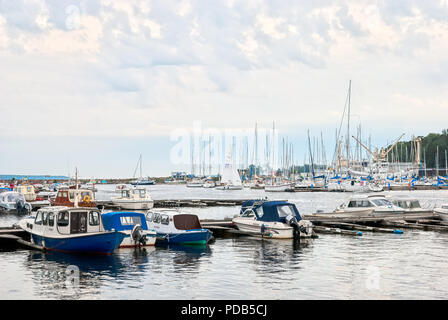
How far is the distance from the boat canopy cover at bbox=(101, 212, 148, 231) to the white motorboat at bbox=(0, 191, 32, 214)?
145 feet

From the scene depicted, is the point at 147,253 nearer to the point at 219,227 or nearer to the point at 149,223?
the point at 149,223

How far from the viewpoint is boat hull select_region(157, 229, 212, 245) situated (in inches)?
1485

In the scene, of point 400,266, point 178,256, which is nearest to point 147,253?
point 178,256

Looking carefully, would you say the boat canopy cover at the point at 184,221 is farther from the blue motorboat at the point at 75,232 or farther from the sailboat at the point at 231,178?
the sailboat at the point at 231,178

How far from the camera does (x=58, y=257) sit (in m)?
33.3

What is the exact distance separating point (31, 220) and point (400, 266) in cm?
2503

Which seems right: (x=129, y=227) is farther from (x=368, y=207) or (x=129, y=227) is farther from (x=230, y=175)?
(x=230, y=175)

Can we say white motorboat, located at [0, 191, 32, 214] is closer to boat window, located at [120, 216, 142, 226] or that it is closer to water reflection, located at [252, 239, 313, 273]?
boat window, located at [120, 216, 142, 226]

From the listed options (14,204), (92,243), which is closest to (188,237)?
(92,243)

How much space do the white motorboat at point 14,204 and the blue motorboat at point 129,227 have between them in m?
44.2

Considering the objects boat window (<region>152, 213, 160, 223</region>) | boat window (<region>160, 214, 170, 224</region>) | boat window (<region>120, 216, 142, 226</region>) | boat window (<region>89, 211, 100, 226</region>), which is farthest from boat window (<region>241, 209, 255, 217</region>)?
boat window (<region>89, 211, 100, 226</region>)

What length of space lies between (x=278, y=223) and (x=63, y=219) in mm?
15969

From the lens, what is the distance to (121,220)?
36.2 meters
